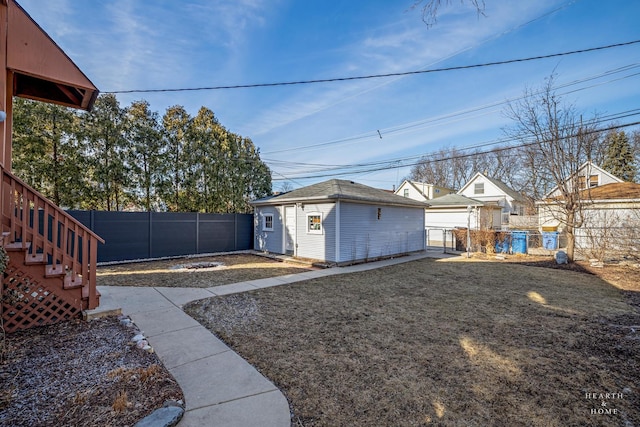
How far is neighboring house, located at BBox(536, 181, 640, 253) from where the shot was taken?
9.18 meters

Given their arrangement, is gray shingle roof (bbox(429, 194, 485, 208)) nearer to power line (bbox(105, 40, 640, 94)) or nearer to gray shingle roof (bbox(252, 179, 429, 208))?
gray shingle roof (bbox(252, 179, 429, 208))

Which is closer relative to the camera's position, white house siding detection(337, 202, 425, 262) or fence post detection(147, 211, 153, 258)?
white house siding detection(337, 202, 425, 262)

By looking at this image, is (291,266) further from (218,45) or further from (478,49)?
(478,49)

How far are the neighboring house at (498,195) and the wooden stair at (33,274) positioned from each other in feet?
86.3

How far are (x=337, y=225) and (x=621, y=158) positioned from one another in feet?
93.9

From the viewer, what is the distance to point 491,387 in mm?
2723

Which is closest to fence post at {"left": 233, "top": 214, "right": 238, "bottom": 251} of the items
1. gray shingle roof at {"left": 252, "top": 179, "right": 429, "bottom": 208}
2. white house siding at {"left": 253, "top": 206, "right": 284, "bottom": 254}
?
white house siding at {"left": 253, "top": 206, "right": 284, "bottom": 254}

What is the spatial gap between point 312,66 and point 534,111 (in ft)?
27.4

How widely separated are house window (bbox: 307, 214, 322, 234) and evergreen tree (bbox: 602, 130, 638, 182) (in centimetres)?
2767

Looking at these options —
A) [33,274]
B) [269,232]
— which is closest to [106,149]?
[269,232]

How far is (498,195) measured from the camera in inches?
965

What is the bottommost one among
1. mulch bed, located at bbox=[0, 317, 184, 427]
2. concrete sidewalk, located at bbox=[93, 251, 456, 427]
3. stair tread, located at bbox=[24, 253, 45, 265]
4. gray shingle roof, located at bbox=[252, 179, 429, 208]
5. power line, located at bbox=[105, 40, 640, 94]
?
concrete sidewalk, located at bbox=[93, 251, 456, 427]

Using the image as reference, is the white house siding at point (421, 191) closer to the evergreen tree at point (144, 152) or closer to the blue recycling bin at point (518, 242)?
the blue recycling bin at point (518, 242)

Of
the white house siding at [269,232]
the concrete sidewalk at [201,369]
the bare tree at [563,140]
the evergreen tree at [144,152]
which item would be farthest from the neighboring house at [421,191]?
the concrete sidewalk at [201,369]
